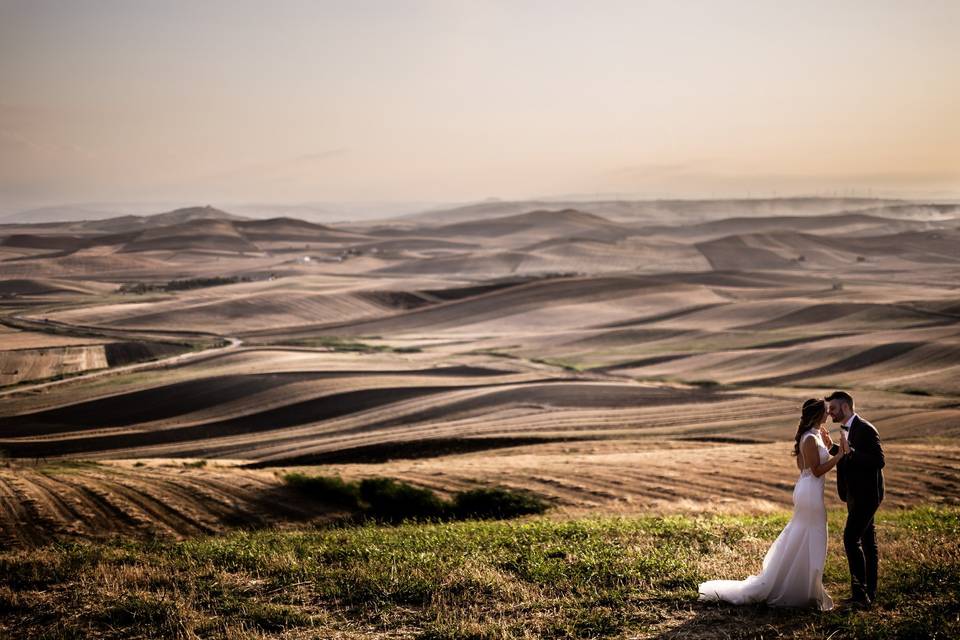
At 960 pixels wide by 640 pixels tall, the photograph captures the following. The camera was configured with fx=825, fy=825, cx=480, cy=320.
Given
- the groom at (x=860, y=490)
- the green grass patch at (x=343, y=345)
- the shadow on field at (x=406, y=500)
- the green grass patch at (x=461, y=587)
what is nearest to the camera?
the green grass patch at (x=461, y=587)

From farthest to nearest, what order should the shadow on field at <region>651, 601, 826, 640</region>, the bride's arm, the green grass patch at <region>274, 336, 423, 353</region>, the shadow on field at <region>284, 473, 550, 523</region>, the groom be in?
the green grass patch at <region>274, 336, 423, 353</region> → the shadow on field at <region>284, 473, 550, 523</region> → the bride's arm → the groom → the shadow on field at <region>651, 601, 826, 640</region>

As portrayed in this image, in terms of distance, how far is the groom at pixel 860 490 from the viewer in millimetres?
8633

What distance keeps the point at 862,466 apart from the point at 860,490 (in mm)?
266

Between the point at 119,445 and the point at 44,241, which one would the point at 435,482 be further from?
the point at 44,241

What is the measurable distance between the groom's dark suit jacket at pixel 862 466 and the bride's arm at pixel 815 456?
90mm

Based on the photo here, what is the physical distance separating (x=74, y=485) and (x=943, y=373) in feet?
171

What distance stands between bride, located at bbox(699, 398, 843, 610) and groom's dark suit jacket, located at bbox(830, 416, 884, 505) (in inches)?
6.4

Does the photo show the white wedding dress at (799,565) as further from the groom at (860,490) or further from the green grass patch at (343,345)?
the green grass patch at (343,345)

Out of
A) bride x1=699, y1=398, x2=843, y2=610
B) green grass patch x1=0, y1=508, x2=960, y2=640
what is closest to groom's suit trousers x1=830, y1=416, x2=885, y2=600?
bride x1=699, y1=398, x2=843, y2=610

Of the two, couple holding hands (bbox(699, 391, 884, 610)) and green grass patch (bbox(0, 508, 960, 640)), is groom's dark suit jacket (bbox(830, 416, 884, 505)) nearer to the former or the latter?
couple holding hands (bbox(699, 391, 884, 610))

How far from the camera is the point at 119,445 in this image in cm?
4228

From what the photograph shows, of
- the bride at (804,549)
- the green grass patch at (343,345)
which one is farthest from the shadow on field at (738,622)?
the green grass patch at (343,345)

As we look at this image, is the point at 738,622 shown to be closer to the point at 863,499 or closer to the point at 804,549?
the point at 804,549

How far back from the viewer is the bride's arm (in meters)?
8.76
